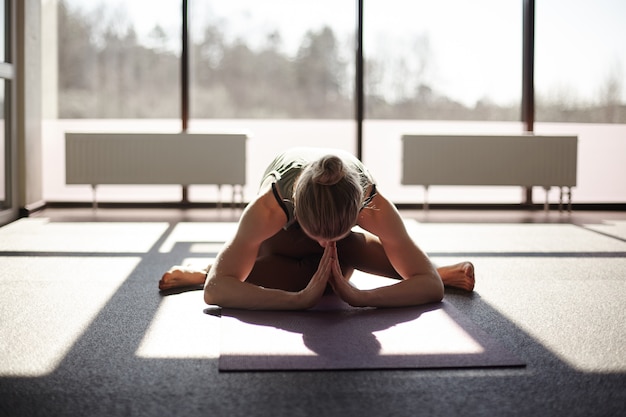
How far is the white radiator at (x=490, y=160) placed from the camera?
6137 mm

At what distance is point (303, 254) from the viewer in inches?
102

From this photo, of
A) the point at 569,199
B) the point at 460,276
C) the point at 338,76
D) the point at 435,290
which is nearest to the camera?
the point at 435,290

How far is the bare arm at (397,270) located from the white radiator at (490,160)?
3.69 meters

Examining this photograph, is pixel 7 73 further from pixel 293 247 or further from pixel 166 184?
pixel 293 247

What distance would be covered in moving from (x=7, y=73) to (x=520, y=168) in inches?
152

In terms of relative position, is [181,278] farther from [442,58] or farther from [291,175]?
[442,58]

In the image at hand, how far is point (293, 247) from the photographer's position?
258 cm

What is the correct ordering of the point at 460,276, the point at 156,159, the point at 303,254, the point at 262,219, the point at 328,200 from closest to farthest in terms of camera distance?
1. the point at 328,200
2. the point at 262,219
3. the point at 303,254
4. the point at 460,276
5. the point at 156,159

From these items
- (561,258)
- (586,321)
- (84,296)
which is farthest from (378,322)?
(561,258)

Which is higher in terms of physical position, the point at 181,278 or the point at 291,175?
the point at 291,175

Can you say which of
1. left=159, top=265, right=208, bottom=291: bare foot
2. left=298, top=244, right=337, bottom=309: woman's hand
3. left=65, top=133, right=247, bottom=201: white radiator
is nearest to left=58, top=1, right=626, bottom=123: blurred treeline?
left=65, top=133, right=247, bottom=201: white radiator

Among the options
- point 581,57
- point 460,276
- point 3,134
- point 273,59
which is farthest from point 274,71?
point 460,276

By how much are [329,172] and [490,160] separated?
173 inches

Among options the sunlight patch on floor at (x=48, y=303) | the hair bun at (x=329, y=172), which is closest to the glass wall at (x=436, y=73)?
the sunlight patch on floor at (x=48, y=303)
